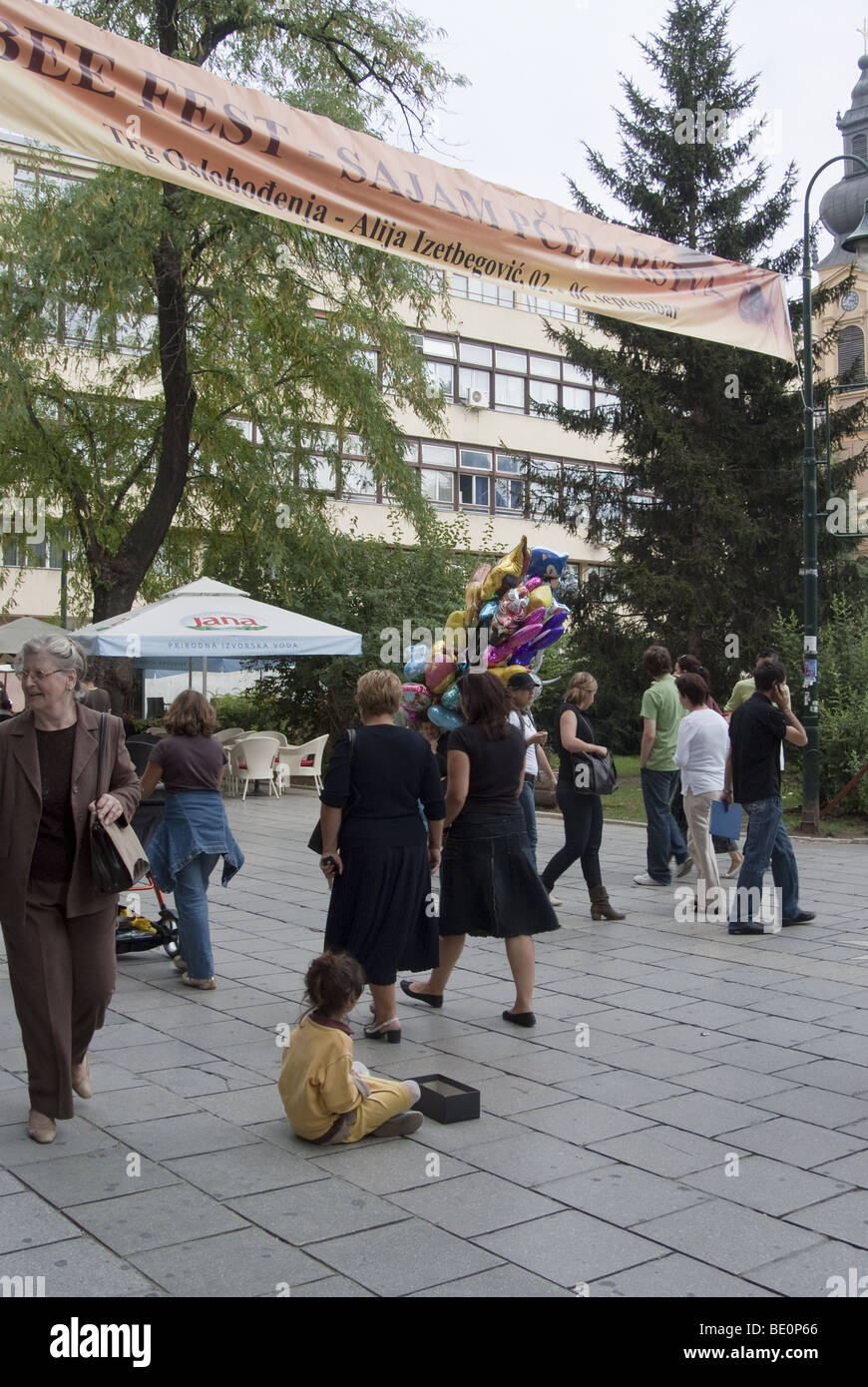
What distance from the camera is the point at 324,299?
A: 1780 cm

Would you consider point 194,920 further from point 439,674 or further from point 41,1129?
point 439,674

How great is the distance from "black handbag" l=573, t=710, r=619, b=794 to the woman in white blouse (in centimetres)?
83

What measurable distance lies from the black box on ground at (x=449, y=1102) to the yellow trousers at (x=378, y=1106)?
134mm

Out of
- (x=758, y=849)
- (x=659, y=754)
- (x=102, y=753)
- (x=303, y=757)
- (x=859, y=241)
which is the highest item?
(x=859, y=241)

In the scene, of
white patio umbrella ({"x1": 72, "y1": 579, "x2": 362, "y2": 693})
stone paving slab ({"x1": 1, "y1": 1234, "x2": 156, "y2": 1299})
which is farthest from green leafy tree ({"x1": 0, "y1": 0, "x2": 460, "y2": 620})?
stone paving slab ({"x1": 1, "y1": 1234, "x2": 156, "y2": 1299})

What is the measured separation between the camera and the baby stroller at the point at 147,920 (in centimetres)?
806

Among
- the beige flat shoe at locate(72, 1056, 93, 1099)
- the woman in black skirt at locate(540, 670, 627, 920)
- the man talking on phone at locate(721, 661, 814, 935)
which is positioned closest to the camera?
the beige flat shoe at locate(72, 1056, 93, 1099)

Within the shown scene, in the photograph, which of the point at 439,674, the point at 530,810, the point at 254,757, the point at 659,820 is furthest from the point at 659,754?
the point at 254,757

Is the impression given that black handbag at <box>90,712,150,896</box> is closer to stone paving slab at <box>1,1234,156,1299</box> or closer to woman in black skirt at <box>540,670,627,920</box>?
stone paving slab at <box>1,1234,156,1299</box>

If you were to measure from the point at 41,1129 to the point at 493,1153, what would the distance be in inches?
65.0

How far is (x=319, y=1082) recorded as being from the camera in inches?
185

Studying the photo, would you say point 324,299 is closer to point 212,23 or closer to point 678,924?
point 212,23

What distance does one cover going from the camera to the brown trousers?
482 cm

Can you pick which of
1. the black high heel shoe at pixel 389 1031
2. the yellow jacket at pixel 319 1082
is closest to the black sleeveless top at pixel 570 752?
the black high heel shoe at pixel 389 1031
